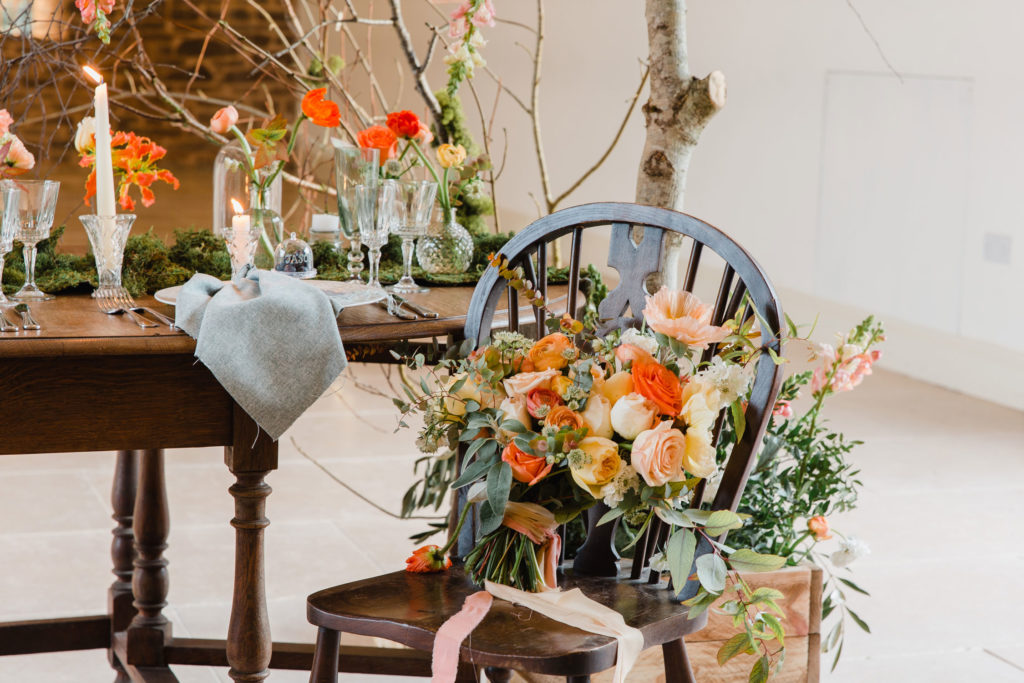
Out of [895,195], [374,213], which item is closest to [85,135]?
[374,213]

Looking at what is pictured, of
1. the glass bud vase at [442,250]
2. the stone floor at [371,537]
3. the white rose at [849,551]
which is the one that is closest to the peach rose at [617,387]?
the glass bud vase at [442,250]

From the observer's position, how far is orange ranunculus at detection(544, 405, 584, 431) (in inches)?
50.3

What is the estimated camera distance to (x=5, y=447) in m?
1.35

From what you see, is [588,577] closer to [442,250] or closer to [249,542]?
[249,542]

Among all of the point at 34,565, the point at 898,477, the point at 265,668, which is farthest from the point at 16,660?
the point at 898,477

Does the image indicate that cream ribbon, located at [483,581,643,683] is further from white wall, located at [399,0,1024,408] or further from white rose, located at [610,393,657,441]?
white wall, located at [399,0,1024,408]

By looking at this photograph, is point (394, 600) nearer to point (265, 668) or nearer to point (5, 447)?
point (265, 668)

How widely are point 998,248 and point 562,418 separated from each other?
3766 millimetres

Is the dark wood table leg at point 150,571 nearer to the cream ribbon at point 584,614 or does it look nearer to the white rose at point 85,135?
the white rose at point 85,135

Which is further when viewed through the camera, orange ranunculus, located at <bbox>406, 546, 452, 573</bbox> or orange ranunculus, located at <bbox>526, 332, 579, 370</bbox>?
orange ranunculus, located at <bbox>406, 546, 452, 573</bbox>

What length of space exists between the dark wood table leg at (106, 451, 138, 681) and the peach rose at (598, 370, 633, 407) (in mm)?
1199

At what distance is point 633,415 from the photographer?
1254mm

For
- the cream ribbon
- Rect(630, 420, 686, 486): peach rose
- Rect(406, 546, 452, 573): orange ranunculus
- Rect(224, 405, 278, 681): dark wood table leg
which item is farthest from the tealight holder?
Rect(630, 420, 686, 486): peach rose

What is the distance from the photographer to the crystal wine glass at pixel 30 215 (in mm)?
1511
